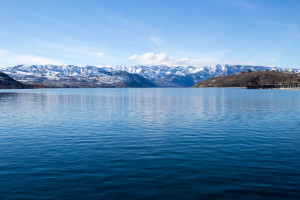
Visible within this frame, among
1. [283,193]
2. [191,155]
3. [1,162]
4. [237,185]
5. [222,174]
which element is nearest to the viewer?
[283,193]

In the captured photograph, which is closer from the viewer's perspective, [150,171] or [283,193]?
[283,193]

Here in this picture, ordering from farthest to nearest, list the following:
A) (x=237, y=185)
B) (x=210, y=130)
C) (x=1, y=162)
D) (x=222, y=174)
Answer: (x=210, y=130) → (x=1, y=162) → (x=222, y=174) → (x=237, y=185)

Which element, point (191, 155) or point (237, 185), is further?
point (191, 155)

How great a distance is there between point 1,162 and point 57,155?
526cm

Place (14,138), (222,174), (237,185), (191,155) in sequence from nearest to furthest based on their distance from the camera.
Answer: (237,185), (222,174), (191,155), (14,138)

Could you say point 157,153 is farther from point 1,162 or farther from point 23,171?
point 1,162

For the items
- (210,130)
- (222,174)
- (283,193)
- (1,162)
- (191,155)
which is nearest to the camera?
(283,193)

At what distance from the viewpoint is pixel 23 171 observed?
75.6 ft

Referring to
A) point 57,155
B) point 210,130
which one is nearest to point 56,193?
point 57,155

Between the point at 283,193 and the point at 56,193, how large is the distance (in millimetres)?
15592

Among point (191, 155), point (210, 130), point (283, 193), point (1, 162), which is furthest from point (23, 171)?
point (210, 130)

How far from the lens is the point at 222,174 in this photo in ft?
71.6

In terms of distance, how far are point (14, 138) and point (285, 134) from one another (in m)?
40.4

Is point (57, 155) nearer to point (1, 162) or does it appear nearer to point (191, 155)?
point (1, 162)
